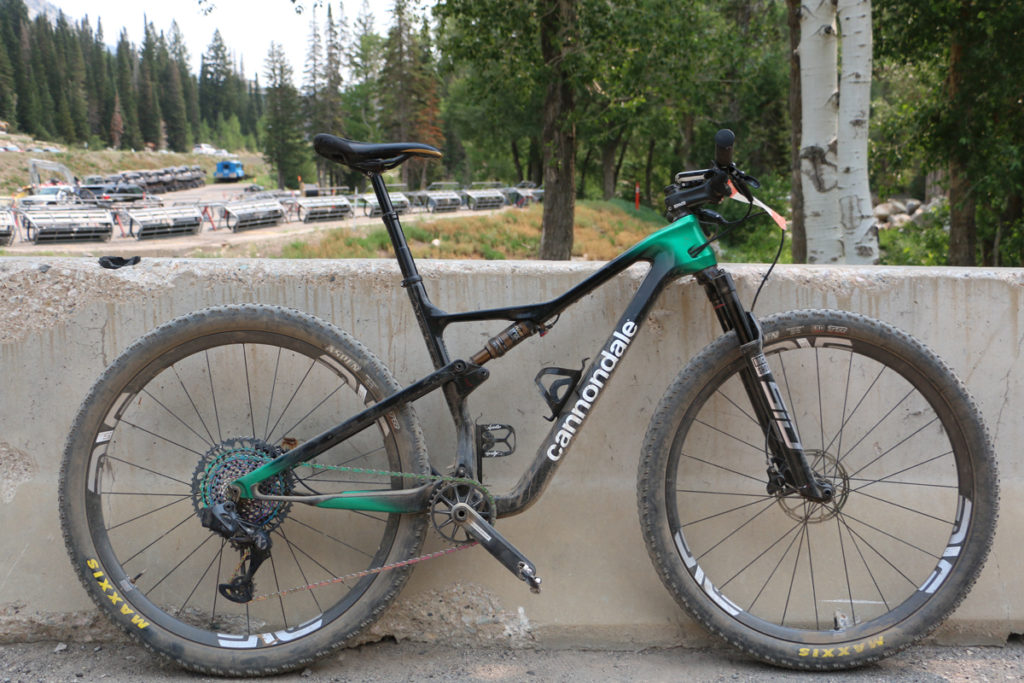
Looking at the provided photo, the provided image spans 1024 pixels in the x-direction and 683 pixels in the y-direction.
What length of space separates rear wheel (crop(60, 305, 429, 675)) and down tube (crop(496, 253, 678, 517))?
36cm

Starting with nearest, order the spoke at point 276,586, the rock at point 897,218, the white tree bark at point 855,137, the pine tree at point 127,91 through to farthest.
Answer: the spoke at point 276,586 < the white tree bark at point 855,137 < the rock at point 897,218 < the pine tree at point 127,91

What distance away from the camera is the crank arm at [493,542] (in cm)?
257

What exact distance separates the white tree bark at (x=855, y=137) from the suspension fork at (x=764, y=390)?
151 inches

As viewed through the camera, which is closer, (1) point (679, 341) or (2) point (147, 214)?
(1) point (679, 341)

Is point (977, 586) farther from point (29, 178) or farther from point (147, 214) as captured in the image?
point (29, 178)

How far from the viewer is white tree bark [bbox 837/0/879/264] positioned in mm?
6031

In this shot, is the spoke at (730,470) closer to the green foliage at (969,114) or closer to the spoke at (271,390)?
the spoke at (271,390)

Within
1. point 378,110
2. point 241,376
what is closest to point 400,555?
point 241,376

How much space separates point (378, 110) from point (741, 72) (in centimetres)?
5698

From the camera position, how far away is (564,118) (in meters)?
16.1

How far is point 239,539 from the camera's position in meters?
2.63

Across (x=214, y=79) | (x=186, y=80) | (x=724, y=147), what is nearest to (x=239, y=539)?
(x=724, y=147)

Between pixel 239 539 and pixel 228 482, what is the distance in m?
0.19

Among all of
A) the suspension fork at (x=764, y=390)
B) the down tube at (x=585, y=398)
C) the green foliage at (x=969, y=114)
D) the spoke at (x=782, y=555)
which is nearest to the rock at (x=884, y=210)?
the green foliage at (x=969, y=114)
